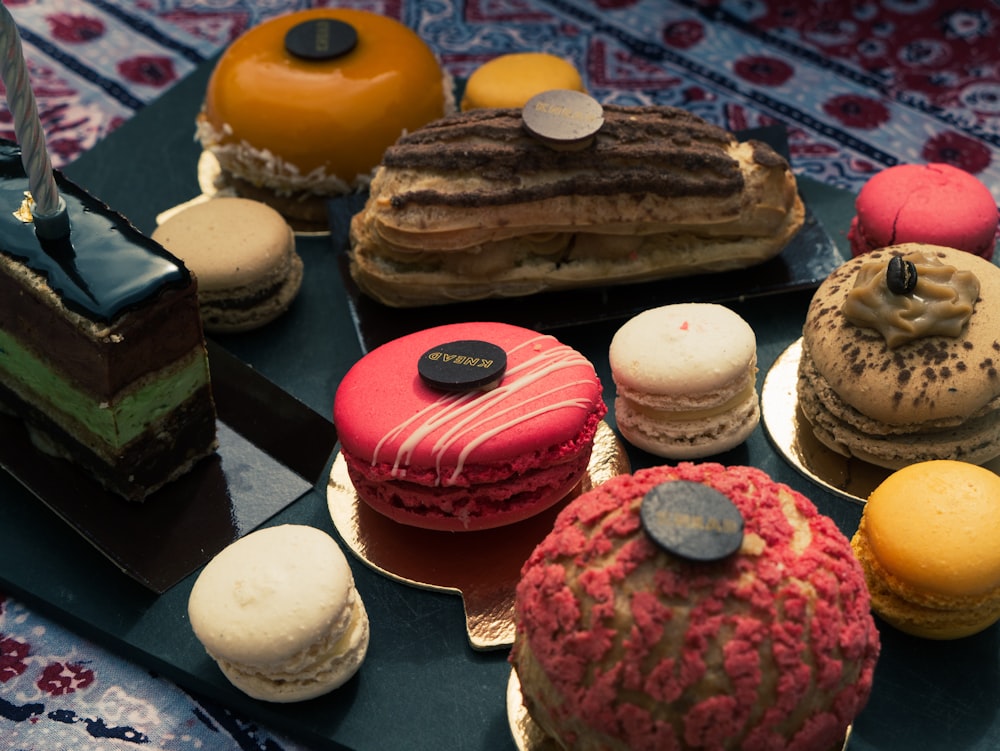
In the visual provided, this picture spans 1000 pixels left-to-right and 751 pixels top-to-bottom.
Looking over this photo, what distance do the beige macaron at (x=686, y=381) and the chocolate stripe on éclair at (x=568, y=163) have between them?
39 centimetres

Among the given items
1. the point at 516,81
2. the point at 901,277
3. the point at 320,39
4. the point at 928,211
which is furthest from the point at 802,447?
the point at 320,39

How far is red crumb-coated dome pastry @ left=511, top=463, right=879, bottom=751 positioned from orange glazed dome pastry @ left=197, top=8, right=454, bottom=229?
178 centimetres

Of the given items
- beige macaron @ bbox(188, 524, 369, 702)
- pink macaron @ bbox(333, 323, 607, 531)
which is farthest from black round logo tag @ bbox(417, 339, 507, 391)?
beige macaron @ bbox(188, 524, 369, 702)

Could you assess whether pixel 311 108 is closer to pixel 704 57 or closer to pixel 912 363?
pixel 704 57

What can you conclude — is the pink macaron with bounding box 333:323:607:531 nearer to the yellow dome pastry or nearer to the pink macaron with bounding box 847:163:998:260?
the pink macaron with bounding box 847:163:998:260

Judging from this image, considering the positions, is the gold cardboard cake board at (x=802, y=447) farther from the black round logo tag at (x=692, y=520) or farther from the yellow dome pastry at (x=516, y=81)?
the yellow dome pastry at (x=516, y=81)

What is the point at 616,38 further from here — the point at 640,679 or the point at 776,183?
the point at 640,679

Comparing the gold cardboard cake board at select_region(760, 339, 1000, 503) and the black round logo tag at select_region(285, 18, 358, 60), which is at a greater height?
the black round logo tag at select_region(285, 18, 358, 60)

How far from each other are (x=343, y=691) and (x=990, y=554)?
1.30 meters

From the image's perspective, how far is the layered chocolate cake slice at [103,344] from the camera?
9.15ft

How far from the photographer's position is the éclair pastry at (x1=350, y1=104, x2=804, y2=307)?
3.30 metres

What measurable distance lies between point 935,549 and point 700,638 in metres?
0.65

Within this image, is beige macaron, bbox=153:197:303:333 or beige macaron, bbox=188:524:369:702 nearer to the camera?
beige macaron, bbox=188:524:369:702

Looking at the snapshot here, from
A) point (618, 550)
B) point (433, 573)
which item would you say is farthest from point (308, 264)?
point (618, 550)
